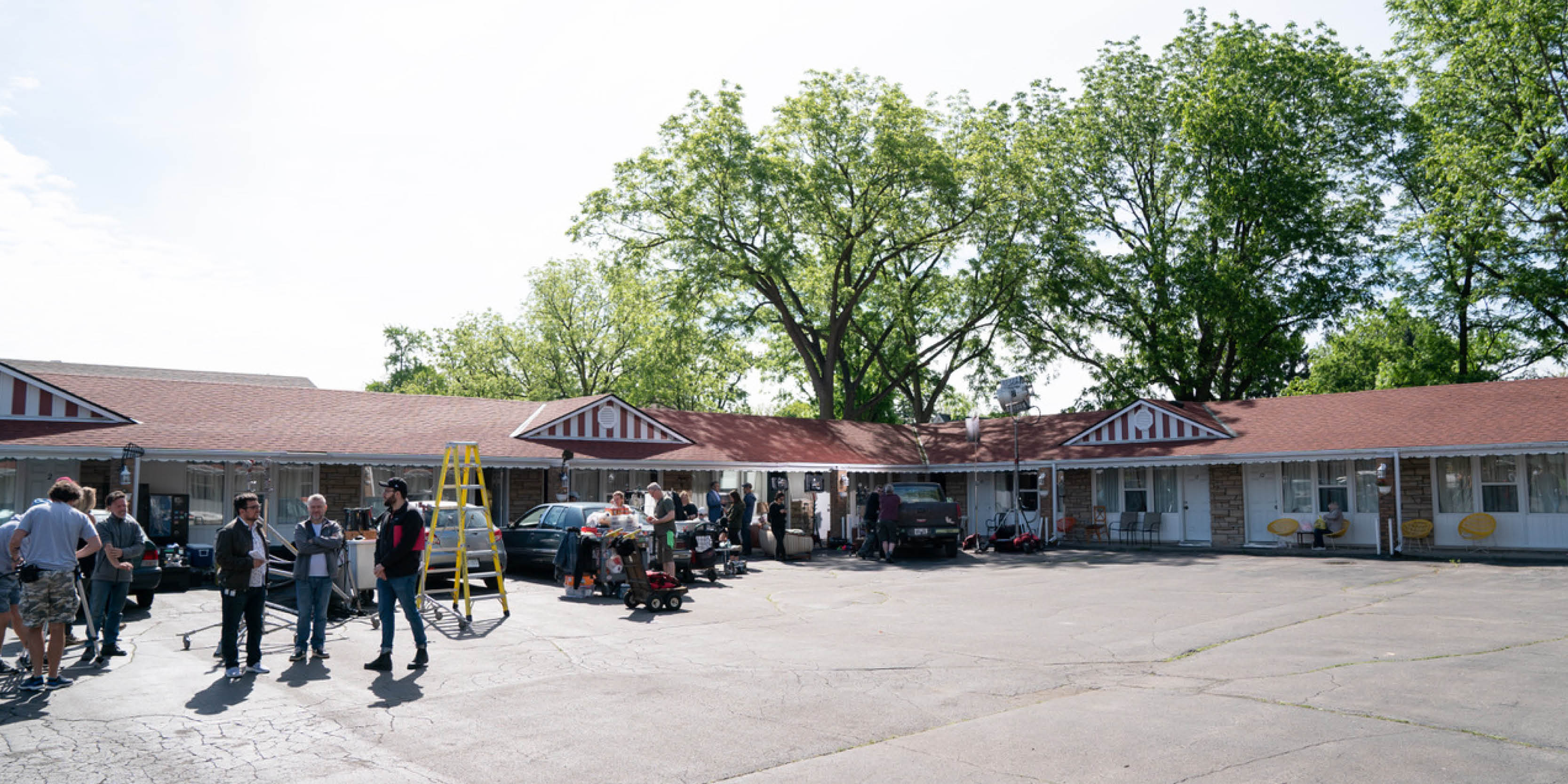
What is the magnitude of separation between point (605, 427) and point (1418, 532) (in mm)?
19024

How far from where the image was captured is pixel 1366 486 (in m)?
25.4

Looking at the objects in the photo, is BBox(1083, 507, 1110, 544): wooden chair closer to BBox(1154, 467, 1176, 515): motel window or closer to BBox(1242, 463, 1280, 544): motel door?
BBox(1154, 467, 1176, 515): motel window

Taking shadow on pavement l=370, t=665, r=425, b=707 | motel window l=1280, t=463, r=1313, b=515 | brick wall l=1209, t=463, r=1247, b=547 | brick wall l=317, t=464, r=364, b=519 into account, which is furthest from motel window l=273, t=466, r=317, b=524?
motel window l=1280, t=463, r=1313, b=515

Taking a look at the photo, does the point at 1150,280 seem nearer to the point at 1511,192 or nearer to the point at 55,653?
the point at 1511,192

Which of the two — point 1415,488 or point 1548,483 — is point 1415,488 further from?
point 1548,483

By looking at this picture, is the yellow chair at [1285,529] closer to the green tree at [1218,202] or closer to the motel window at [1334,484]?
the motel window at [1334,484]

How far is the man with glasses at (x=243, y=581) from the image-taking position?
912 cm

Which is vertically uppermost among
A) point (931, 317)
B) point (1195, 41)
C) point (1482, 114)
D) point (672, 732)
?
point (1195, 41)

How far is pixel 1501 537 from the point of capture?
2347 cm

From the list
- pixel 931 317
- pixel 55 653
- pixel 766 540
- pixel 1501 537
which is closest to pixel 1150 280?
pixel 931 317

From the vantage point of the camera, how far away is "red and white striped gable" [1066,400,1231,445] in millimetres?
28234

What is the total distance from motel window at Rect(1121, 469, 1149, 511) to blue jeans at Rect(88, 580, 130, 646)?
984 inches

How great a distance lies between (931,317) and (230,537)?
116ft

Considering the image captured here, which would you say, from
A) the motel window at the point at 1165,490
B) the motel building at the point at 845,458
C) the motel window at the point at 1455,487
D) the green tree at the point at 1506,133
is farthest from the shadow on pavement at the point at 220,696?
the green tree at the point at 1506,133
